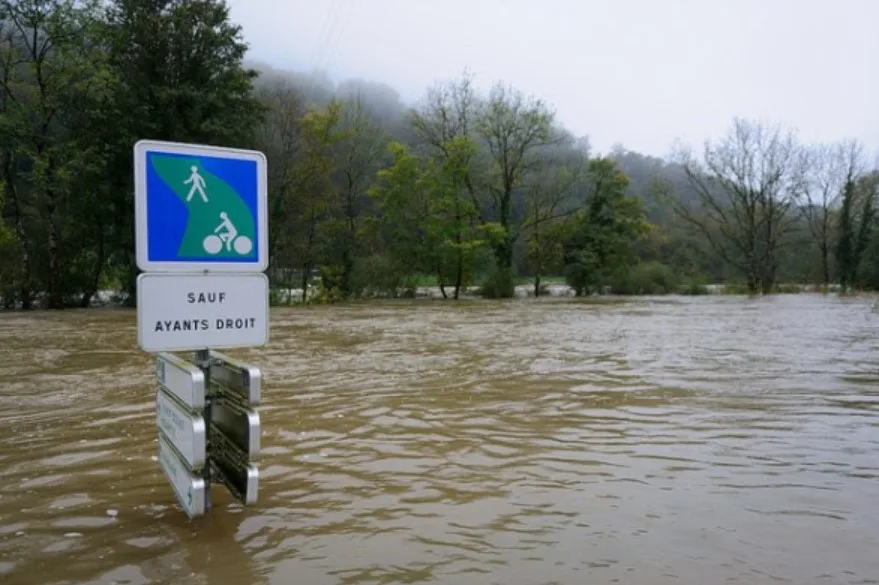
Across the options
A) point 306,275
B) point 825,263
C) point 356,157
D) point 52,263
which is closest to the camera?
point 52,263

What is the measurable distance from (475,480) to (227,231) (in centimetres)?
225

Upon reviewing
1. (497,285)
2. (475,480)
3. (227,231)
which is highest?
(227,231)

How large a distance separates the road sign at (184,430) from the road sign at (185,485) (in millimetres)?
77

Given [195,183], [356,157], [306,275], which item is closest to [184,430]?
[195,183]

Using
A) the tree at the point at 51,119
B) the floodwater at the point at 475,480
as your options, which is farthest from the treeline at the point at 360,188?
the floodwater at the point at 475,480

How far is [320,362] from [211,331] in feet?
22.5

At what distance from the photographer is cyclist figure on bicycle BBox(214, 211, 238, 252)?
11.8 feet

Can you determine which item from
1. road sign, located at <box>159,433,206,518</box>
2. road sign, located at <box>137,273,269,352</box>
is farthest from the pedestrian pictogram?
road sign, located at <box>159,433,206,518</box>

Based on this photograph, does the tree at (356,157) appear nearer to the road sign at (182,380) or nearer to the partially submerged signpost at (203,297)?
the road sign at (182,380)

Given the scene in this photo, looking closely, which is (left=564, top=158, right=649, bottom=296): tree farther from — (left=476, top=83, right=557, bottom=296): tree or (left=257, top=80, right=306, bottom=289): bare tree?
(left=257, top=80, right=306, bottom=289): bare tree

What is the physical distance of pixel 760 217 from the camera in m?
52.7

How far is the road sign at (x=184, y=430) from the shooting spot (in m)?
3.31

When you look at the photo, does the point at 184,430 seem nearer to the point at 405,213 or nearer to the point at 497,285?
the point at 405,213

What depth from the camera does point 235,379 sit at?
11.5 ft
